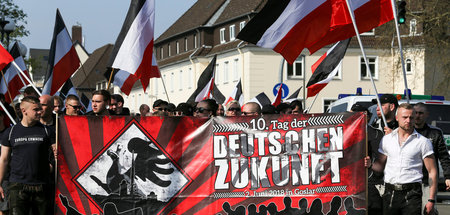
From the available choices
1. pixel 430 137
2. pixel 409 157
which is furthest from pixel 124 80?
pixel 409 157

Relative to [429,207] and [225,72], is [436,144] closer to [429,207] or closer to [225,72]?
[429,207]

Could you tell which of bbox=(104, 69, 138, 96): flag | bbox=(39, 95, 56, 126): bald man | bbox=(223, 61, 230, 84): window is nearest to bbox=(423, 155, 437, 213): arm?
bbox=(39, 95, 56, 126): bald man

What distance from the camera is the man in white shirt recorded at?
835 centimetres

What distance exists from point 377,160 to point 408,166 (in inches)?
18.6

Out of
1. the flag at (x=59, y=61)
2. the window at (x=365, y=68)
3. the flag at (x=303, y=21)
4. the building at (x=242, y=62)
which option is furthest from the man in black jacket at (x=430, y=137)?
the window at (x=365, y=68)

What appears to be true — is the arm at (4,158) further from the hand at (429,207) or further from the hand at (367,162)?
the hand at (429,207)

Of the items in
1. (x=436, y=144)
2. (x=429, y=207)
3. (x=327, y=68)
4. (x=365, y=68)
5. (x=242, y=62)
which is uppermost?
(x=242, y=62)

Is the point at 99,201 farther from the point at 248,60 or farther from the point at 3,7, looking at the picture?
the point at 248,60

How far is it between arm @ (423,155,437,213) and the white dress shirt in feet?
0.18

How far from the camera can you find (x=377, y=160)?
28.8 feet

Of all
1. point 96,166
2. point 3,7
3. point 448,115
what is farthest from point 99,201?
point 3,7

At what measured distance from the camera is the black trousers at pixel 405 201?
27.5ft

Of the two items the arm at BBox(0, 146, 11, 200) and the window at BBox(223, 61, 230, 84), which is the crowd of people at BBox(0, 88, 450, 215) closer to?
the arm at BBox(0, 146, 11, 200)

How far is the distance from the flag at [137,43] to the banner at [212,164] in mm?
2111
